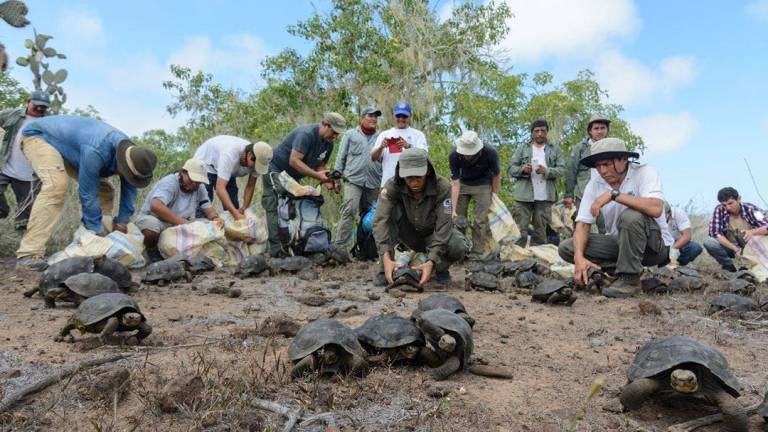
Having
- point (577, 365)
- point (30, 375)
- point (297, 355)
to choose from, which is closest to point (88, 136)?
point (30, 375)

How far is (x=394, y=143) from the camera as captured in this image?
7547 mm

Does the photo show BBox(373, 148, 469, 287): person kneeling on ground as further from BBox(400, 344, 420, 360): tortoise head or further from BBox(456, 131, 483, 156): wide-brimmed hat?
BBox(400, 344, 420, 360): tortoise head

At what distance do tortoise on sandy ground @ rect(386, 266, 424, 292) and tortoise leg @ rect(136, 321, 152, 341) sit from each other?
2.39 meters

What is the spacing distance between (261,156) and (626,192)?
4.03 metres

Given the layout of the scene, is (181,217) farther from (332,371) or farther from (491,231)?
(332,371)

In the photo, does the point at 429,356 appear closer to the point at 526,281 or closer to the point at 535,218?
the point at 526,281

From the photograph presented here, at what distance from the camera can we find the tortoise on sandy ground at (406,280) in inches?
219

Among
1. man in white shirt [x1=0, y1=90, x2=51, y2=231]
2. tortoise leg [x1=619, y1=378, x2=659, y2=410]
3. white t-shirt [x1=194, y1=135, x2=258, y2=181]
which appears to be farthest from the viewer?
white t-shirt [x1=194, y1=135, x2=258, y2=181]

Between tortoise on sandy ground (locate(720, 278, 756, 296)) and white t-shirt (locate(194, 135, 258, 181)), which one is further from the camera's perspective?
white t-shirt (locate(194, 135, 258, 181))

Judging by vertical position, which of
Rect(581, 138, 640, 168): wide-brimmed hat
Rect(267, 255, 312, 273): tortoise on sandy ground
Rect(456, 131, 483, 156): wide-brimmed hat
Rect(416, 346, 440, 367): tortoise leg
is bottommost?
Rect(416, 346, 440, 367): tortoise leg

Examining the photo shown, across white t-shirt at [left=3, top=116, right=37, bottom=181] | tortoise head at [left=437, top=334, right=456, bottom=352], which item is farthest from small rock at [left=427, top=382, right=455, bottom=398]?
white t-shirt at [left=3, top=116, right=37, bottom=181]

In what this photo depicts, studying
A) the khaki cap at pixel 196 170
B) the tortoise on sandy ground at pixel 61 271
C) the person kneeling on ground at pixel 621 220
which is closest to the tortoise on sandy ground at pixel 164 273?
the tortoise on sandy ground at pixel 61 271

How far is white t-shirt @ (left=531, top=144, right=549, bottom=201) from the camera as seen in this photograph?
8.16m

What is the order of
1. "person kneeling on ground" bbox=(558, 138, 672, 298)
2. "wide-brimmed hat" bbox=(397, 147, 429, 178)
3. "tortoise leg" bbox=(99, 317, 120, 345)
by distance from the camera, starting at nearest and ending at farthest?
"tortoise leg" bbox=(99, 317, 120, 345)
"wide-brimmed hat" bbox=(397, 147, 429, 178)
"person kneeling on ground" bbox=(558, 138, 672, 298)
